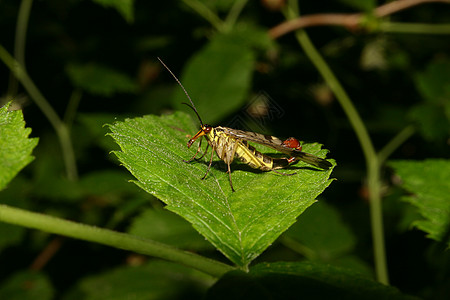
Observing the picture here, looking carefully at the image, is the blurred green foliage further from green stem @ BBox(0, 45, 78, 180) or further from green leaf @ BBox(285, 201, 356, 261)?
→ green stem @ BBox(0, 45, 78, 180)

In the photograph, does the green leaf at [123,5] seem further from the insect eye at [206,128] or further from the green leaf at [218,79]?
the insect eye at [206,128]

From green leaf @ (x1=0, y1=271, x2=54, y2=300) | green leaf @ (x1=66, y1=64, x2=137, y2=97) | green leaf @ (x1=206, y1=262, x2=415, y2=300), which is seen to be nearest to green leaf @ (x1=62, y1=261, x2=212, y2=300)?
green leaf @ (x1=0, y1=271, x2=54, y2=300)

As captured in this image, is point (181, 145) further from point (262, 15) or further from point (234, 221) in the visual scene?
point (262, 15)

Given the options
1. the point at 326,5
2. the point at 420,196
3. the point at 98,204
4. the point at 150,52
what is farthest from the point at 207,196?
the point at 326,5

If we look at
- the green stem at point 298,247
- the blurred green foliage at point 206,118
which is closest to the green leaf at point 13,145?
the blurred green foliage at point 206,118

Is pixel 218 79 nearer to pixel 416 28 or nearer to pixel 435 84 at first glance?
pixel 416 28
